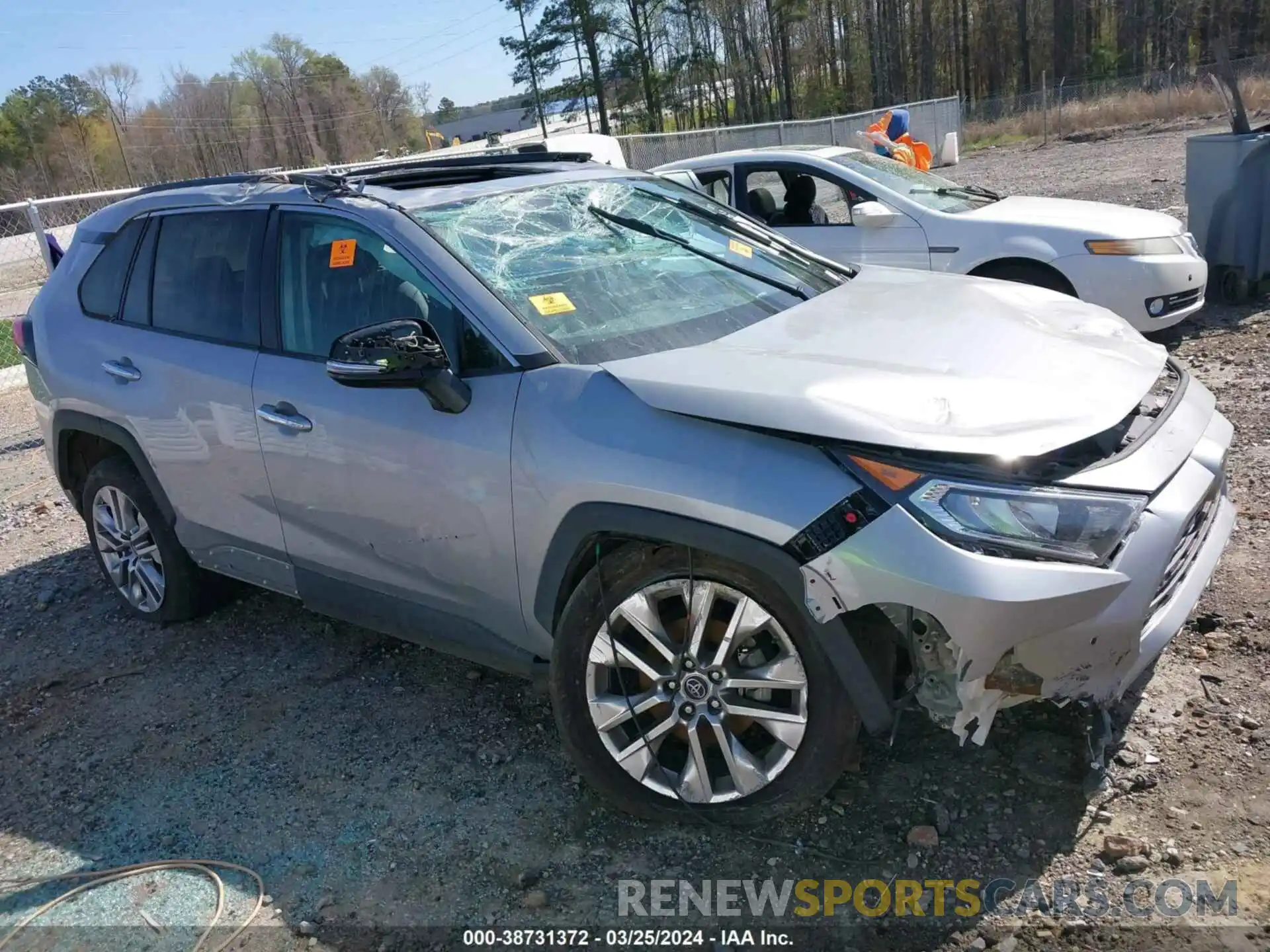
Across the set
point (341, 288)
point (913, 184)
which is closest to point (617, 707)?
point (341, 288)

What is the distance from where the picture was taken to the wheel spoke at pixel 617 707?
110 inches

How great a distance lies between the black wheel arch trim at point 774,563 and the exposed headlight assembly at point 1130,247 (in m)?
5.31

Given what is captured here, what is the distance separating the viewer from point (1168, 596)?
8.59 ft

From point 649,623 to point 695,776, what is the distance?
0.44 metres

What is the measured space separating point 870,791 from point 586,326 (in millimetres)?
1622

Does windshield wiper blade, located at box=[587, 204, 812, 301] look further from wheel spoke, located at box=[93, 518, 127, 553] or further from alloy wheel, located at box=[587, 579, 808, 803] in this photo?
wheel spoke, located at box=[93, 518, 127, 553]

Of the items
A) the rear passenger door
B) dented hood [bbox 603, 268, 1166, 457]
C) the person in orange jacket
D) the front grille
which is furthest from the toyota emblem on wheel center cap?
the person in orange jacket

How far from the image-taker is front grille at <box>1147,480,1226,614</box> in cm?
255

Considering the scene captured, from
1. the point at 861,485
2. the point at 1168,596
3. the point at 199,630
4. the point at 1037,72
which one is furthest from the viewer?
the point at 1037,72

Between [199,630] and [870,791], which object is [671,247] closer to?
[870,791]

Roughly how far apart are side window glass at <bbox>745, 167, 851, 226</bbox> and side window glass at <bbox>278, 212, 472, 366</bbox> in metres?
5.22

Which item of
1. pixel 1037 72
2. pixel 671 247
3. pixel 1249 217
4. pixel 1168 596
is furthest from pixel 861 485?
pixel 1037 72

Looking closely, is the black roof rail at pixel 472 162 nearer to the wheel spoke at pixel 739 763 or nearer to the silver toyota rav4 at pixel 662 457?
the silver toyota rav4 at pixel 662 457

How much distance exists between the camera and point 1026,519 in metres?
2.34
